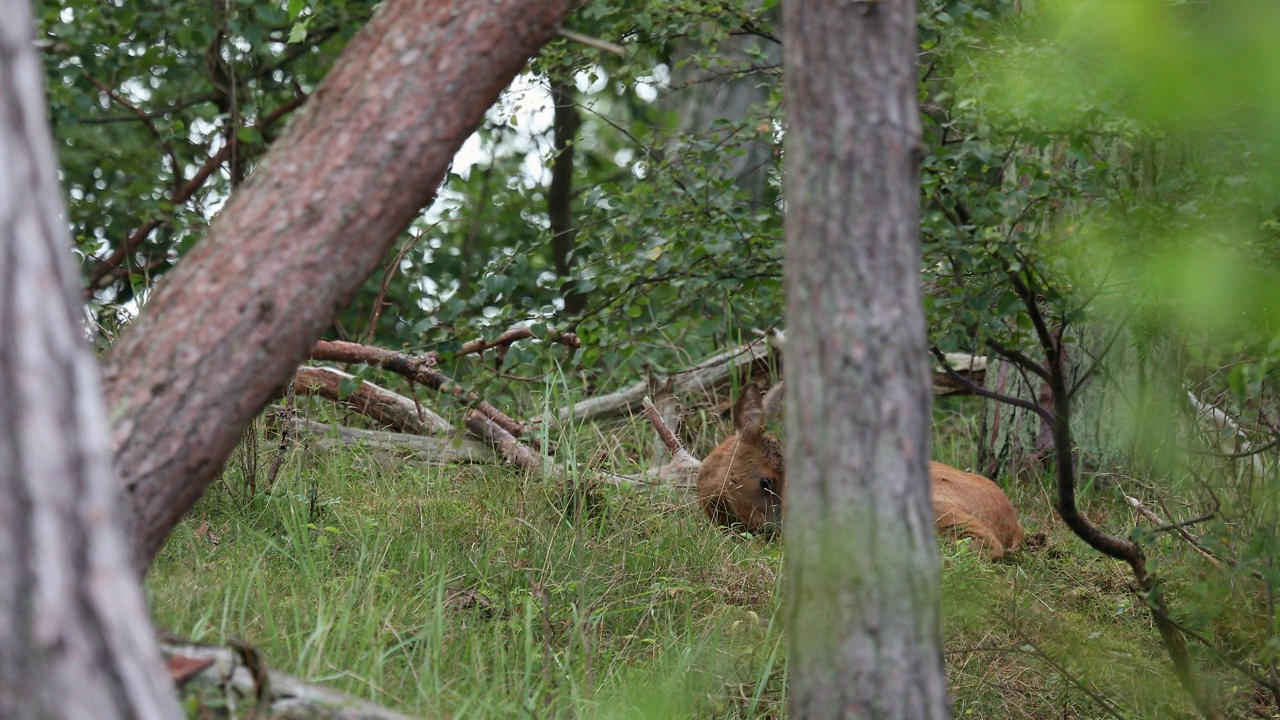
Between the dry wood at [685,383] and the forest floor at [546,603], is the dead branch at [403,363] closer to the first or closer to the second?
the forest floor at [546,603]

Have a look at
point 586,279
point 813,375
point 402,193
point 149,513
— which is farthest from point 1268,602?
point 149,513

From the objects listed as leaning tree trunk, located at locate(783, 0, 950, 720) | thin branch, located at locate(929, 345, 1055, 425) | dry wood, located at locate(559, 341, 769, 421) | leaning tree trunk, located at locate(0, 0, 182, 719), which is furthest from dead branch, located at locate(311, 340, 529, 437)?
leaning tree trunk, located at locate(0, 0, 182, 719)

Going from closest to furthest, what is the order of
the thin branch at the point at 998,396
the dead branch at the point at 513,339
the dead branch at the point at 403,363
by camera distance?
the thin branch at the point at 998,396 < the dead branch at the point at 513,339 < the dead branch at the point at 403,363

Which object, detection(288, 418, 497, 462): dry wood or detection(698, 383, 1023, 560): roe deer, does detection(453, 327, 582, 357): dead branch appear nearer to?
detection(288, 418, 497, 462): dry wood

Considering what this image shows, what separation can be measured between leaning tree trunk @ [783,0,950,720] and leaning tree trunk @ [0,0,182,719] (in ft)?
3.87

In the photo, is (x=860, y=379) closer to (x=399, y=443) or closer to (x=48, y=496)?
(x=48, y=496)

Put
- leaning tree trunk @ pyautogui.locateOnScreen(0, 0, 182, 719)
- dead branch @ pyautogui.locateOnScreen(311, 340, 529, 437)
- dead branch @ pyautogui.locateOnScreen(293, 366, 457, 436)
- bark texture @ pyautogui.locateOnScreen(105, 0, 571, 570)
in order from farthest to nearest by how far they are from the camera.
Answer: dead branch @ pyautogui.locateOnScreen(293, 366, 457, 436)
dead branch @ pyautogui.locateOnScreen(311, 340, 529, 437)
bark texture @ pyautogui.locateOnScreen(105, 0, 571, 570)
leaning tree trunk @ pyautogui.locateOnScreen(0, 0, 182, 719)

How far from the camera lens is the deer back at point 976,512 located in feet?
17.1

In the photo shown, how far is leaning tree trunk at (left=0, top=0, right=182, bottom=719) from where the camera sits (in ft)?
4.76

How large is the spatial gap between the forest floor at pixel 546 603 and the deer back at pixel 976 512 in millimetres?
134

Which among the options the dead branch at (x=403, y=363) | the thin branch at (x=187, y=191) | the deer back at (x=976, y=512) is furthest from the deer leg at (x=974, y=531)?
the thin branch at (x=187, y=191)

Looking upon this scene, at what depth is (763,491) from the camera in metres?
5.40

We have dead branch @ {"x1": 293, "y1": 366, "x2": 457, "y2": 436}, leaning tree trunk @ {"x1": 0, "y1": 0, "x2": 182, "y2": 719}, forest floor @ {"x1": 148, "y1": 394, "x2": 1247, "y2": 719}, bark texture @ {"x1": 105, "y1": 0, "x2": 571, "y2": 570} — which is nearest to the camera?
leaning tree trunk @ {"x1": 0, "y1": 0, "x2": 182, "y2": 719}

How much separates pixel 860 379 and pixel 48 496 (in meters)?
1.35
